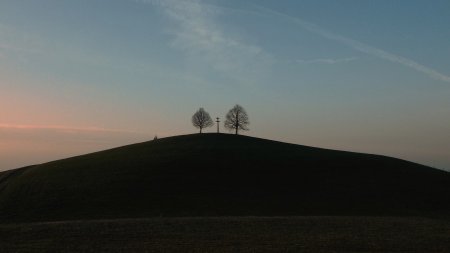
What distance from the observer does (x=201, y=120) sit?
10375cm

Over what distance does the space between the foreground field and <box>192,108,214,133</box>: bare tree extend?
75.2 meters

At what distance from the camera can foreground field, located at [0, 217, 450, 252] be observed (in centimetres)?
2030

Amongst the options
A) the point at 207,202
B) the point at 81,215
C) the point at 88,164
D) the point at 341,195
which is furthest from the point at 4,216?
the point at 341,195

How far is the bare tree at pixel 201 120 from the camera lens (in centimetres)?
10362

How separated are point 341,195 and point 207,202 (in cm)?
1236

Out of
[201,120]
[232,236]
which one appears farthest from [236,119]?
[232,236]

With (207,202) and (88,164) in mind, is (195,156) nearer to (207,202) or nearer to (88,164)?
(88,164)

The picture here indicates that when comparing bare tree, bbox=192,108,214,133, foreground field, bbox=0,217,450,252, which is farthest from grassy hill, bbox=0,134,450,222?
bare tree, bbox=192,108,214,133

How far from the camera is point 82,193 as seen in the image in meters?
48.1

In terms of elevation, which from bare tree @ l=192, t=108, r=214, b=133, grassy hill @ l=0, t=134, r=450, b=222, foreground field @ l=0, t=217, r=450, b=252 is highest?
bare tree @ l=192, t=108, r=214, b=133

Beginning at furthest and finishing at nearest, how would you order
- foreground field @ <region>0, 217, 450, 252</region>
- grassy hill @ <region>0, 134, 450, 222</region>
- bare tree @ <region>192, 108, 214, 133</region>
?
bare tree @ <region>192, 108, 214, 133</region> < grassy hill @ <region>0, 134, 450, 222</region> < foreground field @ <region>0, 217, 450, 252</region>

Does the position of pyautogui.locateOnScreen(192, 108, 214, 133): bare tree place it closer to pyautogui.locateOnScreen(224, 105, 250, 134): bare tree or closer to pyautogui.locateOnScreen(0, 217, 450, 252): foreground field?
pyautogui.locateOnScreen(224, 105, 250, 134): bare tree

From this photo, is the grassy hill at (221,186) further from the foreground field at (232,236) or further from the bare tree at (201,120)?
the bare tree at (201,120)

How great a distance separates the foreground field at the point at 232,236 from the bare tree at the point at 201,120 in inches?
2961
